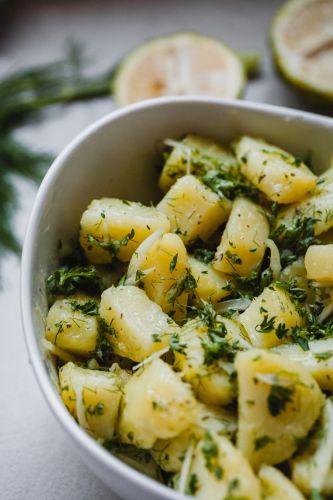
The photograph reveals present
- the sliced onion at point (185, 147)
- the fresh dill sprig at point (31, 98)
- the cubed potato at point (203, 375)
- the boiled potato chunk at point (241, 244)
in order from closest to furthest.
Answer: the cubed potato at point (203, 375) → the boiled potato chunk at point (241, 244) → the sliced onion at point (185, 147) → the fresh dill sprig at point (31, 98)

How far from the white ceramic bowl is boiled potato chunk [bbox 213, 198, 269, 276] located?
305 millimetres

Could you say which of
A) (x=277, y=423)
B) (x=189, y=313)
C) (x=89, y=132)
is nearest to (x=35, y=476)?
(x=189, y=313)

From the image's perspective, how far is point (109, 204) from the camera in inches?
61.2

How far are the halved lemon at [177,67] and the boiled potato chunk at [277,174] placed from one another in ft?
2.59

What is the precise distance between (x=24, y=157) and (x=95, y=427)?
3.97 feet

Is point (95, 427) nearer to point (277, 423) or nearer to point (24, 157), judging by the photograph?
point (277, 423)

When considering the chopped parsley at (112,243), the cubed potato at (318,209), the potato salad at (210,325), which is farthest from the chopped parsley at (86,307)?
the cubed potato at (318,209)

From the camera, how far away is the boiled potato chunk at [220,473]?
1105 millimetres

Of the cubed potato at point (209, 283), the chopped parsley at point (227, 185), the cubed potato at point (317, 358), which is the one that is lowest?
the cubed potato at point (317, 358)

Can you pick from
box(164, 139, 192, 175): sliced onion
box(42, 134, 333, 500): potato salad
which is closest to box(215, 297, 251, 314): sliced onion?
box(42, 134, 333, 500): potato salad

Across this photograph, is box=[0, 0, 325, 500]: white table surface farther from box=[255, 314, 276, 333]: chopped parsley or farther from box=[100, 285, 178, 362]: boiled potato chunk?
box=[255, 314, 276, 333]: chopped parsley

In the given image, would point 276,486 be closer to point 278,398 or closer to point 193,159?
point 278,398

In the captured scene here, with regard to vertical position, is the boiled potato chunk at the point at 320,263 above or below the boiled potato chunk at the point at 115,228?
below

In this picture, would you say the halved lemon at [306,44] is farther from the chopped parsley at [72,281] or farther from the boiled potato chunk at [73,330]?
the boiled potato chunk at [73,330]
